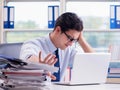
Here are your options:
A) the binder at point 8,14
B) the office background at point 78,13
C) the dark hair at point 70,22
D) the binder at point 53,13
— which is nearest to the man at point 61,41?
the dark hair at point 70,22

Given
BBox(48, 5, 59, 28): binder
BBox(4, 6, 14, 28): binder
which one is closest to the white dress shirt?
BBox(48, 5, 59, 28): binder

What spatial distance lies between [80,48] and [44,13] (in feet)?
3.21

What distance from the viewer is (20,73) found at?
41.1 inches

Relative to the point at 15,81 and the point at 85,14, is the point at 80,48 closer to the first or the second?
the point at 85,14

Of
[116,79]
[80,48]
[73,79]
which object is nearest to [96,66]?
[73,79]

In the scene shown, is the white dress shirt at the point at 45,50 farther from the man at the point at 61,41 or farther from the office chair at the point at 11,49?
the office chair at the point at 11,49

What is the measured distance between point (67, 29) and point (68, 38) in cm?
7

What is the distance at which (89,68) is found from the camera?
164 centimetres

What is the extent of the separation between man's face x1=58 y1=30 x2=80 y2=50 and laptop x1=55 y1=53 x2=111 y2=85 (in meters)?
0.40


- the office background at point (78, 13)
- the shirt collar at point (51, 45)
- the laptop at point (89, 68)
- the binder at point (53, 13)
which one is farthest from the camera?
the office background at point (78, 13)

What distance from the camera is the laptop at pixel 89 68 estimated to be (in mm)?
1609

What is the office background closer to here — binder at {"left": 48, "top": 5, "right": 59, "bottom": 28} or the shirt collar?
binder at {"left": 48, "top": 5, "right": 59, "bottom": 28}

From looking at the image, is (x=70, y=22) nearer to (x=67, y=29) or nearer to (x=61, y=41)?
(x=67, y=29)

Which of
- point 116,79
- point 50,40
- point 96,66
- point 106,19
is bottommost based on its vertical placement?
point 116,79
